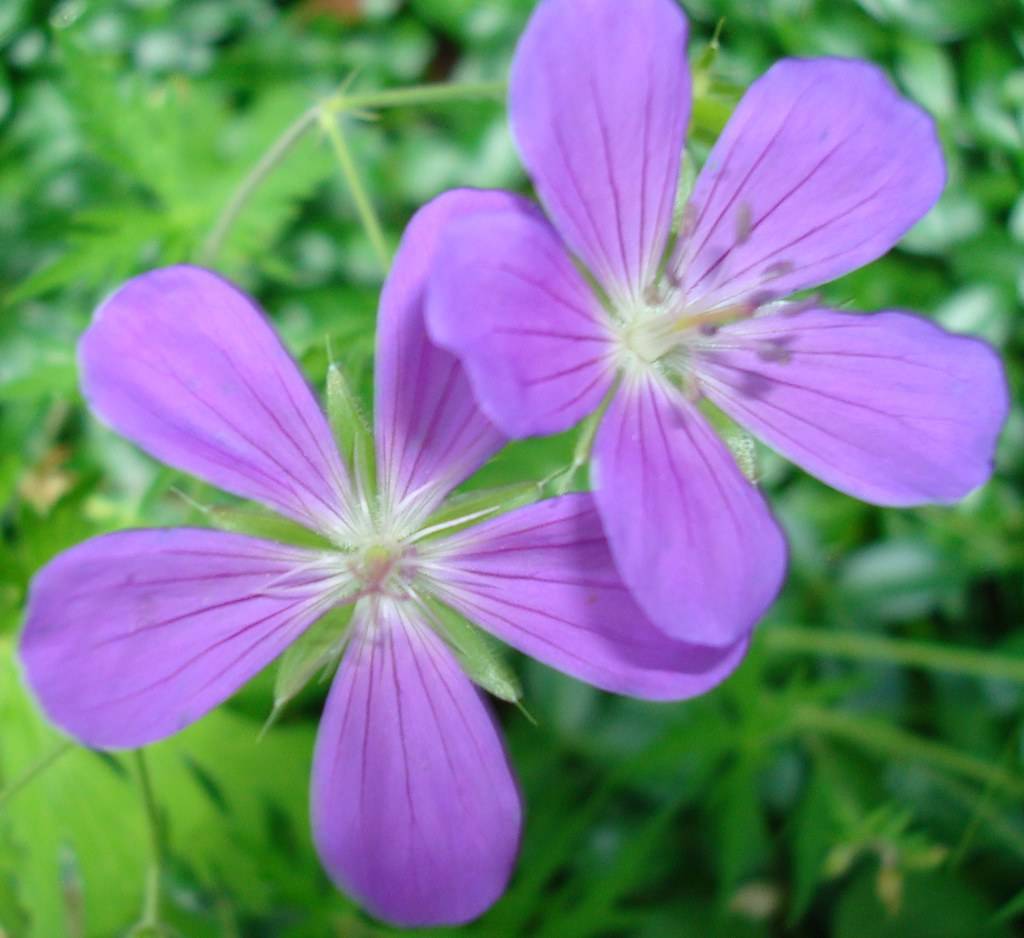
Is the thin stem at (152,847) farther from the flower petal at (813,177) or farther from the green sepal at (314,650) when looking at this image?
the flower petal at (813,177)

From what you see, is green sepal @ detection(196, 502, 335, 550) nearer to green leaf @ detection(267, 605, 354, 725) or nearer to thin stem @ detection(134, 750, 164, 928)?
green leaf @ detection(267, 605, 354, 725)

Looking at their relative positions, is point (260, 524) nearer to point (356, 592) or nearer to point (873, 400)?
point (356, 592)

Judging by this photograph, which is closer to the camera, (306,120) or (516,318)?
(516,318)

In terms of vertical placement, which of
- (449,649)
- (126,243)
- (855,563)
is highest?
(126,243)

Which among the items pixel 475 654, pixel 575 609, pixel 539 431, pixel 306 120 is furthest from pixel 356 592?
pixel 306 120

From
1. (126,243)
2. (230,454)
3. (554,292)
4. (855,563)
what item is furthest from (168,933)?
(855,563)

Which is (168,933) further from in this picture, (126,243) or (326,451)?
(126,243)
